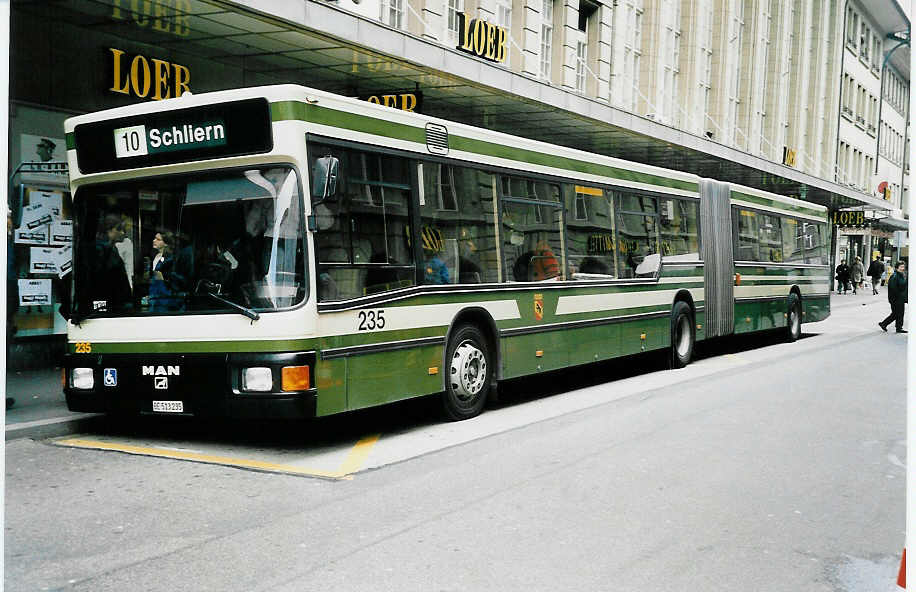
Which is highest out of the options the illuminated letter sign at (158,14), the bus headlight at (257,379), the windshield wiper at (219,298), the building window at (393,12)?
the building window at (393,12)

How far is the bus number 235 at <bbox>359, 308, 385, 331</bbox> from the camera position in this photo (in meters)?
8.34

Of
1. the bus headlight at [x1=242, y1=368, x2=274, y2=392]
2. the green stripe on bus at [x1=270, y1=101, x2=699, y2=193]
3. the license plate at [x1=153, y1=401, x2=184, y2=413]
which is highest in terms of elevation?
the green stripe on bus at [x1=270, y1=101, x2=699, y2=193]

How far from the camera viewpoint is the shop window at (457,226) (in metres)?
9.30

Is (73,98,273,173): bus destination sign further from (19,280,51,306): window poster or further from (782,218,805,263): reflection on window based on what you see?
(782,218,805,263): reflection on window

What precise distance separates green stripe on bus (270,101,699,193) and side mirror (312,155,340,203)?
390mm

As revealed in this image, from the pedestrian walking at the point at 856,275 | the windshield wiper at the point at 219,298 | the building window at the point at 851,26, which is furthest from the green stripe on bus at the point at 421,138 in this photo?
the building window at the point at 851,26

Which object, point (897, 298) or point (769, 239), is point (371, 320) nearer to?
point (769, 239)

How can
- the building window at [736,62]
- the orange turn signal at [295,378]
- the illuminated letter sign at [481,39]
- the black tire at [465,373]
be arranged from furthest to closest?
the building window at [736,62] → the illuminated letter sign at [481,39] → the black tire at [465,373] → the orange turn signal at [295,378]

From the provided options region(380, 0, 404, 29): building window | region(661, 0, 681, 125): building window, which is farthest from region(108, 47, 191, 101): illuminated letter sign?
region(661, 0, 681, 125): building window

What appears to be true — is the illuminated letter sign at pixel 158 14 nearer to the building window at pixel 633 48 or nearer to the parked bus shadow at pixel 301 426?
the parked bus shadow at pixel 301 426

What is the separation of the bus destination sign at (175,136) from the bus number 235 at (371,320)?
1565 mm

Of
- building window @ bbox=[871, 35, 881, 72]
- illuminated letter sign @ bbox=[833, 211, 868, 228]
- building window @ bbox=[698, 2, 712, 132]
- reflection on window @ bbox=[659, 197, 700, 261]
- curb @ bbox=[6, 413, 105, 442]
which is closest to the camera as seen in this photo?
curb @ bbox=[6, 413, 105, 442]

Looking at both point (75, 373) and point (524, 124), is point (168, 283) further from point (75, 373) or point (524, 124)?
point (524, 124)

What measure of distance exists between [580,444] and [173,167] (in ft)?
13.0
